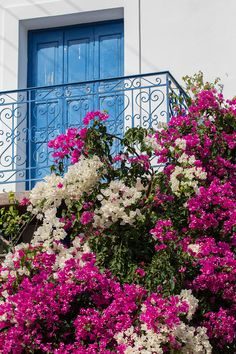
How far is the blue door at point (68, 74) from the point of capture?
11.6 metres

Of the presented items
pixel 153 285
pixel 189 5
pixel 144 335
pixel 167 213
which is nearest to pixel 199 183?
pixel 167 213

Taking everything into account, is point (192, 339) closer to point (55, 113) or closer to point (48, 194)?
point (48, 194)

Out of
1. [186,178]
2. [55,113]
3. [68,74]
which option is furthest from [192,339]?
[68,74]

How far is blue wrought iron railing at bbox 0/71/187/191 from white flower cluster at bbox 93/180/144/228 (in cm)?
262

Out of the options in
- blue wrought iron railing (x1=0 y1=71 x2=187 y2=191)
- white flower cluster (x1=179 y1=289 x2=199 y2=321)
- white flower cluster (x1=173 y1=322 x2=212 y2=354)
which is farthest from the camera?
blue wrought iron railing (x1=0 y1=71 x2=187 y2=191)

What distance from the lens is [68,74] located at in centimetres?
1216

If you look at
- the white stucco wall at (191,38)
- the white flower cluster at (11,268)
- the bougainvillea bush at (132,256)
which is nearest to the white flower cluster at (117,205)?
the bougainvillea bush at (132,256)

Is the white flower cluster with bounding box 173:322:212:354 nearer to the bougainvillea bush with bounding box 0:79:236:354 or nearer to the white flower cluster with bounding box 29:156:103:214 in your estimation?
the bougainvillea bush with bounding box 0:79:236:354

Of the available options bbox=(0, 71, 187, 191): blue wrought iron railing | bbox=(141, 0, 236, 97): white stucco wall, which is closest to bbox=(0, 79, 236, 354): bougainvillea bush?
bbox=(0, 71, 187, 191): blue wrought iron railing

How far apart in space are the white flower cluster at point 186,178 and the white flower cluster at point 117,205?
1.01 feet

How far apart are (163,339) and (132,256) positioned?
1.13 meters

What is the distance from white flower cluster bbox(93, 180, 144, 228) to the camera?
8.20m

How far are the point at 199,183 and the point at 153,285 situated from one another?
1.03 m

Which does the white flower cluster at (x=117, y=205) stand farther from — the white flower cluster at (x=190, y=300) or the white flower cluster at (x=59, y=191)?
the white flower cluster at (x=190, y=300)
